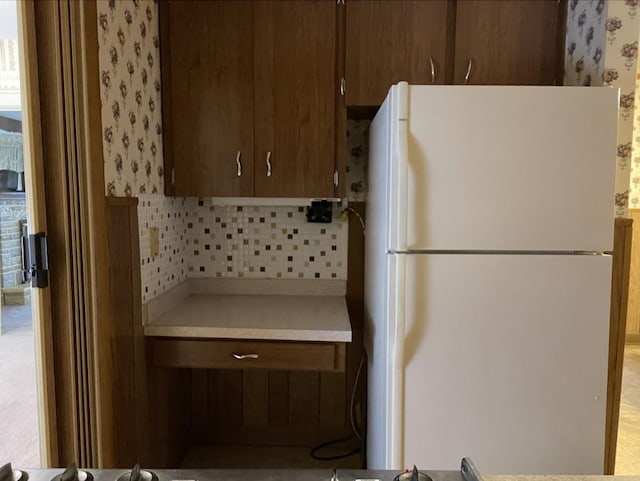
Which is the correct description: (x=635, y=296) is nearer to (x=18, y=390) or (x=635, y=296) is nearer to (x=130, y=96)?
(x=130, y=96)

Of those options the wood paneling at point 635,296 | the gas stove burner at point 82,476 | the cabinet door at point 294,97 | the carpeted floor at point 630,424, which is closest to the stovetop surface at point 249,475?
the gas stove burner at point 82,476

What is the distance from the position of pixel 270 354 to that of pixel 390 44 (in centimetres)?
138

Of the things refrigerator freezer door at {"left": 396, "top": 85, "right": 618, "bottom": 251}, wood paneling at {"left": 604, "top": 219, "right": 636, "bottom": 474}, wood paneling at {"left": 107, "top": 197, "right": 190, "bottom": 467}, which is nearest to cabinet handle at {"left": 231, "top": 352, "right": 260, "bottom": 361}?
wood paneling at {"left": 107, "top": 197, "right": 190, "bottom": 467}

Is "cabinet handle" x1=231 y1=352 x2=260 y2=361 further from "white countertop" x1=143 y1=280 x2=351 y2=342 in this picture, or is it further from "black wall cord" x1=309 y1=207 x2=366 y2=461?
"black wall cord" x1=309 y1=207 x2=366 y2=461

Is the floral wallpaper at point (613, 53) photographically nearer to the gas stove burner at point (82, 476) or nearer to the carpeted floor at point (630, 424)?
the carpeted floor at point (630, 424)

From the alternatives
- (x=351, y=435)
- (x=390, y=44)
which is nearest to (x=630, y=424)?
(x=351, y=435)

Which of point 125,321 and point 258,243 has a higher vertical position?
point 258,243

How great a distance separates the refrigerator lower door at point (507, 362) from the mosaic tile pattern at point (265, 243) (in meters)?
0.91

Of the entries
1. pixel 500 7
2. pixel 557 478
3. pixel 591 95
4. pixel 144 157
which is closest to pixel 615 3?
pixel 500 7

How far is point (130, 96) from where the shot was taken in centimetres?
164

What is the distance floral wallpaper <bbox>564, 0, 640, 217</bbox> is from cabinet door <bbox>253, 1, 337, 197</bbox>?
0.99 m

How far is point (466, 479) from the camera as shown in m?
0.62

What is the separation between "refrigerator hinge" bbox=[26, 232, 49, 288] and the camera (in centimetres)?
128

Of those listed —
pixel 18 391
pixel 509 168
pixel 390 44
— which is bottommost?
pixel 18 391
